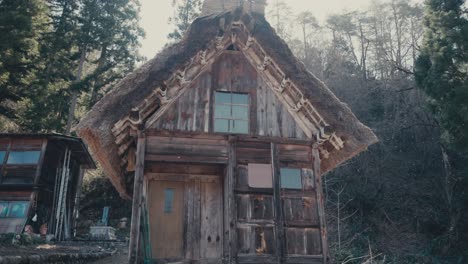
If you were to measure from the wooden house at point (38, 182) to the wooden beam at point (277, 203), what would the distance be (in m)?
13.2

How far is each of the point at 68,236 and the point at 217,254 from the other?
48.2 ft

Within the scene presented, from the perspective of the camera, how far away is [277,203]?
28.4 feet

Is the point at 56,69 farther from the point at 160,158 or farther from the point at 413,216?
the point at 413,216

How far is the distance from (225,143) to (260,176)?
1.08 m

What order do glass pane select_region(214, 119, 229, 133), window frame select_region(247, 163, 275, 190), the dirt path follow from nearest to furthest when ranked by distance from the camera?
window frame select_region(247, 163, 275, 190) < glass pane select_region(214, 119, 229, 133) < the dirt path

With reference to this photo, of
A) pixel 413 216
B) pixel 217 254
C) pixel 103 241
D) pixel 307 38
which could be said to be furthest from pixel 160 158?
pixel 307 38

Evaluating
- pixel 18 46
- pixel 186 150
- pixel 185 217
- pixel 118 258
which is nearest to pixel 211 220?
pixel 185 217

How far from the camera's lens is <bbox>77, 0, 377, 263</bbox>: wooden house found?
845cm

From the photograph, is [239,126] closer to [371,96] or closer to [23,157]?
[23,157]

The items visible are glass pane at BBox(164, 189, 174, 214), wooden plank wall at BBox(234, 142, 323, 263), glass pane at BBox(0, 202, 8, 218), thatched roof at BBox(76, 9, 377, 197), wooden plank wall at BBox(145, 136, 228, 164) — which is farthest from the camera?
glass pane at BBox(0, 202, 8, 218)

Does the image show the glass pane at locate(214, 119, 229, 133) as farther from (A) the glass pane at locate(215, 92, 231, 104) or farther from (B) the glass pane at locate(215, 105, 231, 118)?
(A) the glass pane at locate(215, 92, 231, 104)

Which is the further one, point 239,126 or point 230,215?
point 239,126

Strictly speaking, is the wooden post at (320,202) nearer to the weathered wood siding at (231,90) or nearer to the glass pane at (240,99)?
the weathered wood siding at (231,90)

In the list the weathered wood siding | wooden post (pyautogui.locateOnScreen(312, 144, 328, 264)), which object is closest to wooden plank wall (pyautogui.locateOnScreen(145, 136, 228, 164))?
the weathered wood siding
